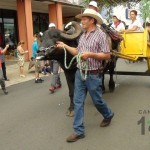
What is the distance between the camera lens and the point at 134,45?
8570 millimetres

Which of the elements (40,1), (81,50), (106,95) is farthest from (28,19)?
(81,50)

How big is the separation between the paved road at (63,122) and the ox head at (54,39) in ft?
4.40

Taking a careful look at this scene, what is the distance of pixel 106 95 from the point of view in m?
8.69

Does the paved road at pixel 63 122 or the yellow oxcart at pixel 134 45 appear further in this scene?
the yellow oxcart at pixel 134 45

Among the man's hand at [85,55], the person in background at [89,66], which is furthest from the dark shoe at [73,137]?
the man's hand at [85,55]

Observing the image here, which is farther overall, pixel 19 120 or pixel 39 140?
pixel 19 120

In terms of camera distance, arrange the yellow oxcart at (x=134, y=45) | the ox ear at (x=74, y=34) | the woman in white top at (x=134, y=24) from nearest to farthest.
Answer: the ox ear at (x=74, y=34), the yellow oxcart at (x=134, y=45), the woman in white top at (x=134, y=24)

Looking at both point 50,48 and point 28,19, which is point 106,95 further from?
point 28,19

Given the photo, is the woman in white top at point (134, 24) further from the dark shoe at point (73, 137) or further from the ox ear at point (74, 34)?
the dark shoe at point (73, 137)

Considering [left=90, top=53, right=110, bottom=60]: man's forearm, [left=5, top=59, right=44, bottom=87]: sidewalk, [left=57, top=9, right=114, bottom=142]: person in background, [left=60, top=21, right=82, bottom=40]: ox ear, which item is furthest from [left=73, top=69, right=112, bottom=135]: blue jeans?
[left=5, top=59, right=44, bottom=87]: sidewalk

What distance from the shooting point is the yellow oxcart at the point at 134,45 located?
8.46 metres

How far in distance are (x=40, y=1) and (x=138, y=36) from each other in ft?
44.5

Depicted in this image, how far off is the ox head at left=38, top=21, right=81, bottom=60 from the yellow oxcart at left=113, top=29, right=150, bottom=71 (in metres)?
2.17

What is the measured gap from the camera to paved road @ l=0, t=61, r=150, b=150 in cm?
527
